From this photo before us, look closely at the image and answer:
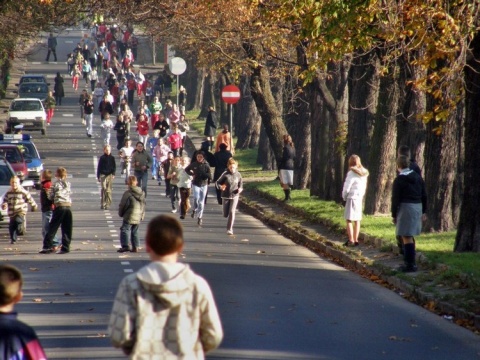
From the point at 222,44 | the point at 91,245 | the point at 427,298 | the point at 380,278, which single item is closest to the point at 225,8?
the point at 222,44

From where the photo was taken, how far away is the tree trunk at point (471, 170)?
17.3 meters

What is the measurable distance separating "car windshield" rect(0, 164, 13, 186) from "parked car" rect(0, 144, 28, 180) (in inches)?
327

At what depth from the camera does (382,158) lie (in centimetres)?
2469

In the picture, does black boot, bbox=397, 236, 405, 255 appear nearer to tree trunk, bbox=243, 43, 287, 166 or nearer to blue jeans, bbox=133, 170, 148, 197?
blue jeans, bbox=133, 170, 148, 197

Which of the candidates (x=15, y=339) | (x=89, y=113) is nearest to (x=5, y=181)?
(x=15, y=339)

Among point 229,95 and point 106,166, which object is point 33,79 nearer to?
point 229,95

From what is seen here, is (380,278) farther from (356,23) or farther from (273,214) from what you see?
(273,214)

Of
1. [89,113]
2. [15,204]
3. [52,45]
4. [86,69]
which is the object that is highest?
[52,45]

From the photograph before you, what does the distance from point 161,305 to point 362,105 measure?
20.1m

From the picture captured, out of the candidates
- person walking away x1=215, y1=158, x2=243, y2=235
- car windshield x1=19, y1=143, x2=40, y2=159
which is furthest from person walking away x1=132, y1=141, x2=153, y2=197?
car windshield x1=19, y1=143, x2=40, y2=159

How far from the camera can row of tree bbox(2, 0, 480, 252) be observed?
681 inches

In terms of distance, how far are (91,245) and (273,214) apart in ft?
23.3

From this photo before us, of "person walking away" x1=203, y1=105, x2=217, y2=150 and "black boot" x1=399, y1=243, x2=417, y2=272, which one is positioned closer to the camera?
"black boot" x1=399, y1=243, x2=417, y2=272

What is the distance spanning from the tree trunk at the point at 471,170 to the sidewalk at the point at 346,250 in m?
0.79
